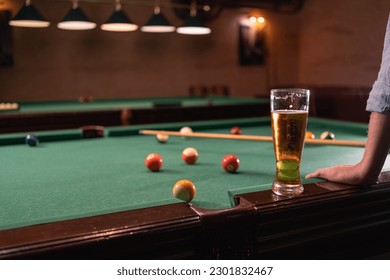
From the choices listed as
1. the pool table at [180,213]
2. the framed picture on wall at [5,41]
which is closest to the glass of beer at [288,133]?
the pool table at [180,213]

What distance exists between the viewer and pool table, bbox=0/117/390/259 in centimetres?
94

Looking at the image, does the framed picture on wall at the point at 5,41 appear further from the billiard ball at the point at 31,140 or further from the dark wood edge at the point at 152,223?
the dark wood edge at the point at 152,223

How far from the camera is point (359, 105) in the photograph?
733cm

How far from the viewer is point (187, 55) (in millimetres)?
8156

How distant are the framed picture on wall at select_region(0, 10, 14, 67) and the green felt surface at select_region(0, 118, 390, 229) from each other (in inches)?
179

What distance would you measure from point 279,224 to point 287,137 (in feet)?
0.78

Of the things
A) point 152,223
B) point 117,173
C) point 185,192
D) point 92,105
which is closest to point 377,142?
point 185,192

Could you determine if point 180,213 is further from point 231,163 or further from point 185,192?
point 231,163

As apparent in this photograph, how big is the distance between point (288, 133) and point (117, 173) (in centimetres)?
82

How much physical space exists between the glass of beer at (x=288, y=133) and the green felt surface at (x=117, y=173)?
10 centimetres

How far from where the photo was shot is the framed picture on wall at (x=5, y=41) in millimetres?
6461

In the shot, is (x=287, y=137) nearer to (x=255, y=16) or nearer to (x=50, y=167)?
(x=50, y=167)

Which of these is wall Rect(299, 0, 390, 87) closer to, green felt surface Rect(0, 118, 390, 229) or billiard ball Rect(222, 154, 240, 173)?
green felt surface Rect(0, 118, 390, 229)

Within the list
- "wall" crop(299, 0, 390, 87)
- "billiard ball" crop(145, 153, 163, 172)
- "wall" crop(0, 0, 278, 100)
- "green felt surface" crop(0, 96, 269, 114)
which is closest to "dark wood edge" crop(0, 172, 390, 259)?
"billiard ball" crop(145, 153, 163, 172)
